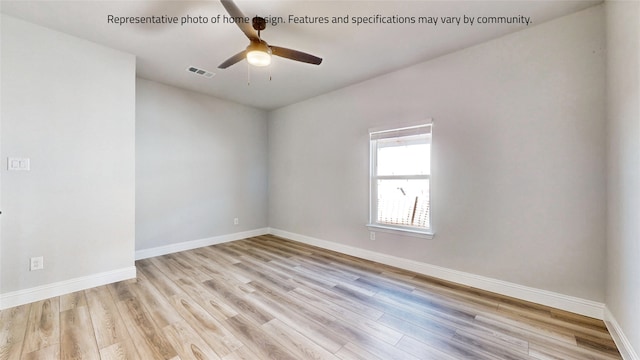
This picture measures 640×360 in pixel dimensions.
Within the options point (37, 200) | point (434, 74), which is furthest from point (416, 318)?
point (37, 200)

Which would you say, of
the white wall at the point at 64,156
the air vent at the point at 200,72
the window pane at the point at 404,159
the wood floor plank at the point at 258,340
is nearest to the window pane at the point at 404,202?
the window pane at the point at 404,159

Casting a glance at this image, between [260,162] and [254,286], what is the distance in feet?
9.82

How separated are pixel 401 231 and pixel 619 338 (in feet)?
6.21

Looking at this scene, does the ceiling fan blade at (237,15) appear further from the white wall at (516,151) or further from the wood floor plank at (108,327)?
the wood floor plank at (108,327)

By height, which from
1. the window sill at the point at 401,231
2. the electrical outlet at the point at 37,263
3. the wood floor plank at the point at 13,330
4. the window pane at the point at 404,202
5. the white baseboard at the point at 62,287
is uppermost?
the window pane at the point at 404,202

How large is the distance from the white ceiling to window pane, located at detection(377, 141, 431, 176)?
1.05 m

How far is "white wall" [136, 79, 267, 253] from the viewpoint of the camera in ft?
A: 12.2

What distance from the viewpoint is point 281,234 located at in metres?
5.01

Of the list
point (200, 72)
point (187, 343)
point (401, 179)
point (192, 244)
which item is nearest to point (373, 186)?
point (401, 179)

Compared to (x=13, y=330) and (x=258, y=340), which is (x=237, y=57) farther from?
(x=13, y=330)

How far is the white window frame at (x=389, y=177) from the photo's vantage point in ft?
9.98

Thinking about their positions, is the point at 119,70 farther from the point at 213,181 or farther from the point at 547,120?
the point at 547,120

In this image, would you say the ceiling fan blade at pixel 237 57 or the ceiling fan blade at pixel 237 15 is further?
the ceiling fan blade at pixel 237 57

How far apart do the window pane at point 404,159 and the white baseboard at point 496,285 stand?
117cm
